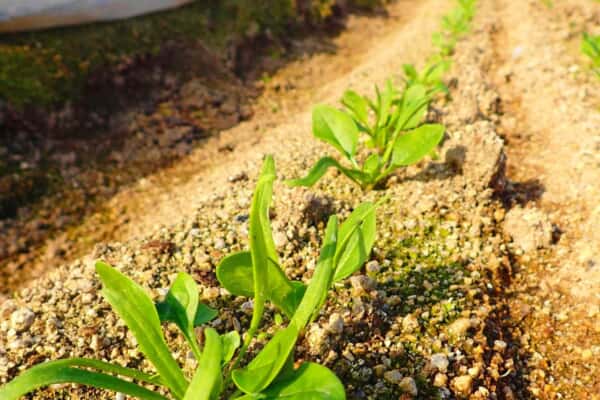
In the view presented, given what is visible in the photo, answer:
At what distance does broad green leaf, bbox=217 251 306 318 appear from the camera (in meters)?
1.63

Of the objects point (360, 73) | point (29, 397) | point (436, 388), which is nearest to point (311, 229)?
point (436, 388)

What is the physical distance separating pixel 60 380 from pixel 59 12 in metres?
3.72

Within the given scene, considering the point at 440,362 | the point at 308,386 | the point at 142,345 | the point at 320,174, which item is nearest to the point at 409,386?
the point at 440,362

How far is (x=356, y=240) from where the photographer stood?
1.72 meters

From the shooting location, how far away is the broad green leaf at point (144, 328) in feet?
4.87

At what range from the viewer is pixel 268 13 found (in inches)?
228

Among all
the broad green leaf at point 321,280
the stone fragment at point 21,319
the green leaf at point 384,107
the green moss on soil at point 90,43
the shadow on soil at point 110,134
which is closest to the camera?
the broad green leaf at point 321,280

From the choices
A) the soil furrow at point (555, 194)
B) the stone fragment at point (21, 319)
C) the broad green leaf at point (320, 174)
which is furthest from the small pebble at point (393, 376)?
the stone fragment at point (21, 319)

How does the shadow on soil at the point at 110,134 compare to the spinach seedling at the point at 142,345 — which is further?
the shadow on soil at the point at 110,134

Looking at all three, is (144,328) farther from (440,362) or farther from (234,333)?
(440,362)

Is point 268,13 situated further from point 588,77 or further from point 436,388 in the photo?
point 436,388

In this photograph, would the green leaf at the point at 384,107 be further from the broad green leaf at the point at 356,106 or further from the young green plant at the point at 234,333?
the young green plant at the point at 234,333

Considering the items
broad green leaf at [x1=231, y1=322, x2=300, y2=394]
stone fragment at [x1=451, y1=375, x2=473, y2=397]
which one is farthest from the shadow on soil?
stone fragment at [x1=451, y1=375, x2=473, y2=397]

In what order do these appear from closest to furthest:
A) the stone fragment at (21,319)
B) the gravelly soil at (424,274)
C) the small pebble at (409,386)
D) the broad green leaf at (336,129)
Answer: the small pebble at (409,386), the gravelly soil at (424,274), the stone fragment at (21,319), the broad green leaf at (336,129)
